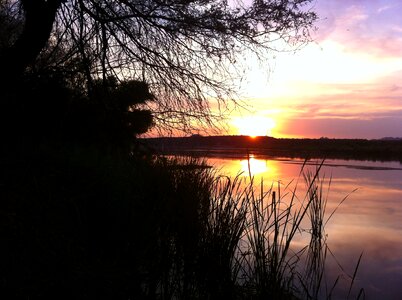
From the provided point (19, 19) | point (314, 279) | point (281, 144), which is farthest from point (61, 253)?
point (281, 144)

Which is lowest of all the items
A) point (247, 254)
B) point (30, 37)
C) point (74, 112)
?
point (247, 254)

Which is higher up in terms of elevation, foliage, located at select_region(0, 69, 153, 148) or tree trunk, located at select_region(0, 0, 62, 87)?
tree trunk, located at select_region(0, 0, 62, 87)

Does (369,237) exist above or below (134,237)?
below

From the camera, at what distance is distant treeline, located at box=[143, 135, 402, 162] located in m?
7.46

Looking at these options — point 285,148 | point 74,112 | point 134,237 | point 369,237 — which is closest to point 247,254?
point 134,237

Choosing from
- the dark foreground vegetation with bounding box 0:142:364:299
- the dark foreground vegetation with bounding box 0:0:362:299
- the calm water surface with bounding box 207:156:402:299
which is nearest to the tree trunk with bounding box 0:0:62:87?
the dark foreground vegetation with bounding box 0:0:362:299

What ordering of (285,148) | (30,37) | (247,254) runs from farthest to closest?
(285,148) < (30,37) < (247,254)

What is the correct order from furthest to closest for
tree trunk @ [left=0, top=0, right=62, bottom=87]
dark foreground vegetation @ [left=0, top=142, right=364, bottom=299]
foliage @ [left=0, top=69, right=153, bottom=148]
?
1. foliage @ [left=0, top=69, right=153, bottom=148]
2. tree trunk @ [left=0, top=0, right=62, bottom=87]
3. dark foreground vegetation @ [left=0, top=142, right=364, bottom=299]

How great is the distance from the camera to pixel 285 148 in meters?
57.8

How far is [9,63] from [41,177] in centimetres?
183

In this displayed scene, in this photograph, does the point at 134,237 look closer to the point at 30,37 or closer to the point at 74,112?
the point at 30,37

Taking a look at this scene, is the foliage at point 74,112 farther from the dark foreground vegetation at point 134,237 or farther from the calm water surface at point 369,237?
the calm water surface at point 369,237

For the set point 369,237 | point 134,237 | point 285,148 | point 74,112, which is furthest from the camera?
point 285,148

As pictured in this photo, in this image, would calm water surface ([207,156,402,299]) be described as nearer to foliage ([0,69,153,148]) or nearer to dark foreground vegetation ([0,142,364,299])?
dark foreground vegetation ([0,142,364,299])
